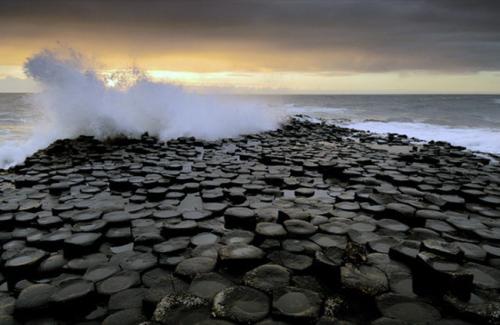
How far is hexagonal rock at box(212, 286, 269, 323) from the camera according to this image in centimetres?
226

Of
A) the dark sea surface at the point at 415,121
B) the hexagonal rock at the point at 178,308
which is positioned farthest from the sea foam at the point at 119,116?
the hexagonal rock at the point at 178,308

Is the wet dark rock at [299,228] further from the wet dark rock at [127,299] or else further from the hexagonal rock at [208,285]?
the wet dark rock at [127,299]

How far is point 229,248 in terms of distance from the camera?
10.3 feet

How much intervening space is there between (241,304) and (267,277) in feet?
1.36

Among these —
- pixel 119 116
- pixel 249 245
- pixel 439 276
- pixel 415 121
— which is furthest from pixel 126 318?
pixel 415 121

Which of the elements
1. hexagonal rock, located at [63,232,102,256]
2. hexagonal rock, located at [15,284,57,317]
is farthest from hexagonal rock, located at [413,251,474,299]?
hexagonal rock, located at [63,232,102,256]

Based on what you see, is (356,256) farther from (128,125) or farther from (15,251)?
(128,125)

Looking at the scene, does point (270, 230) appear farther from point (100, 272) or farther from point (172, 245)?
point (100, 272)

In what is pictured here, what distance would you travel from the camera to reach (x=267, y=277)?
108 inches

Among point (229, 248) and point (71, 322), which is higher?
point (229, 248)

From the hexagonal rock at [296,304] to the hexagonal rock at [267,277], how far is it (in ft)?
0.33

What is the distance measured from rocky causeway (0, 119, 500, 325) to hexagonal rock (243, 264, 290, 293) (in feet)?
0.05

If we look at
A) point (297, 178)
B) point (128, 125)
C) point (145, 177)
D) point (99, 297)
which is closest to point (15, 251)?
point (99, 297)

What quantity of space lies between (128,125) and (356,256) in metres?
10.7
